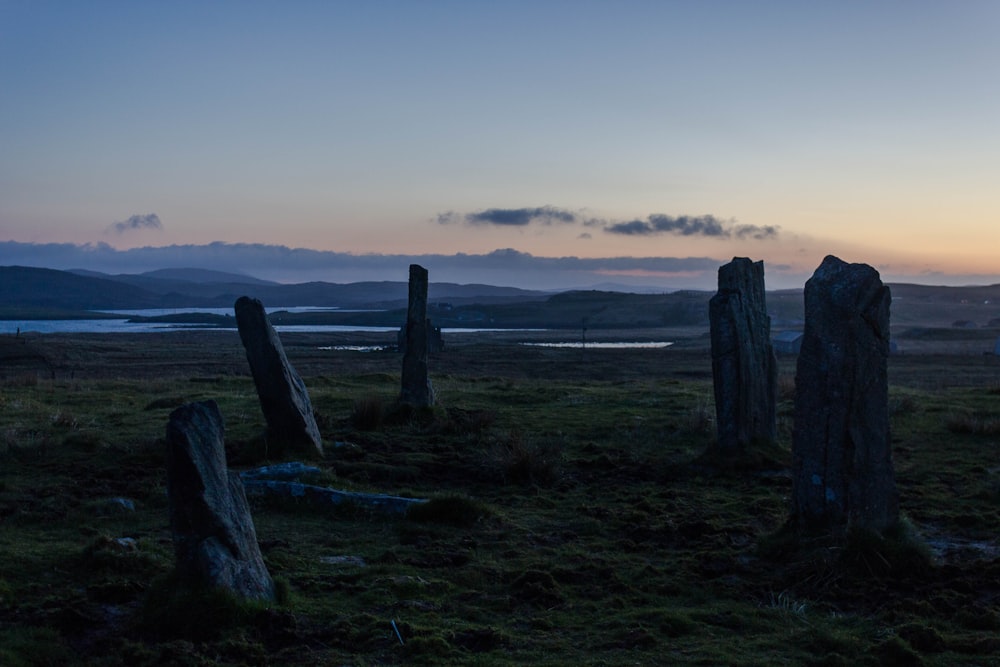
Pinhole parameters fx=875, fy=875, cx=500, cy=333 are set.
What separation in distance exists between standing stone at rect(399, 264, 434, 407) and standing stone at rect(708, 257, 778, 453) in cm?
697

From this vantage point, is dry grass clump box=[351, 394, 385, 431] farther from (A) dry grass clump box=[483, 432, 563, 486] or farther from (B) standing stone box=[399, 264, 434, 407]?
(A) dry grass clump box=[483, 432, 563, 486]

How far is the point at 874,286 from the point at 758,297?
6.48m

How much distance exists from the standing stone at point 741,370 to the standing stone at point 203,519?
936 cm

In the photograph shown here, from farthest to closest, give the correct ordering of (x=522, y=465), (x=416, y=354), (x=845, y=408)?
(x=416, y=354), (x=522, y=465), (x=845, y=408)

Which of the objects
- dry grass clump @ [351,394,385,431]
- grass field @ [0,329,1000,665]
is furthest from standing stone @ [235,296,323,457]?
dry grass clump @ [351,394,385,431]

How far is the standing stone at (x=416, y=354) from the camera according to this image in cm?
1959

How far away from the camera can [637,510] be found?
11820 millimetres

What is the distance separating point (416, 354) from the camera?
19.9 metres

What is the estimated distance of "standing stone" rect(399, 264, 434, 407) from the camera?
64.3 feet

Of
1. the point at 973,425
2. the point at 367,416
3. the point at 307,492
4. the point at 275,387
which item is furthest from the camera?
the point at 367,416

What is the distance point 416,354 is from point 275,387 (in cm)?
515

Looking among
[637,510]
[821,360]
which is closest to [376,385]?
[637,510]

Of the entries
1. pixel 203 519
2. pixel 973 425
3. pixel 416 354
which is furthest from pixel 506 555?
pixel 973 425

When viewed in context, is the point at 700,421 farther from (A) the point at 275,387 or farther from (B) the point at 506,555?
(B) the point at 506,555
